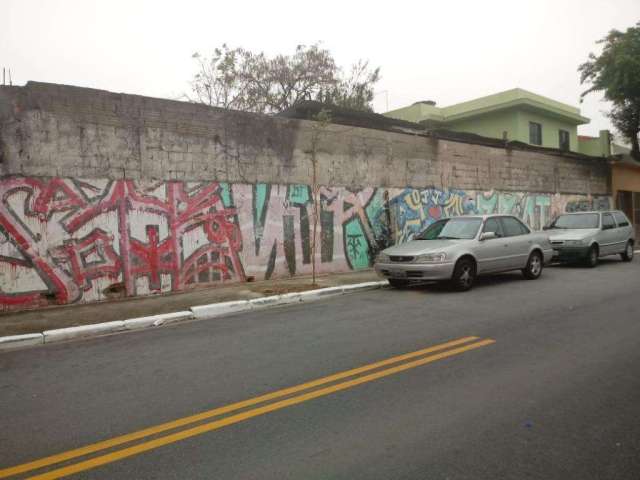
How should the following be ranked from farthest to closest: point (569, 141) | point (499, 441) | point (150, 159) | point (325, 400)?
1. point (569, 141)
2. point (150, 159)
3. point (325, 400)
4. point (499, 441)

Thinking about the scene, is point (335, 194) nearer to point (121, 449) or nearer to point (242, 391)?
point (242, 391)

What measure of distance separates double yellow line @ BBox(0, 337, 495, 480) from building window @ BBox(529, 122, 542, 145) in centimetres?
2766

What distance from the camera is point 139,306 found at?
8352 millimetres

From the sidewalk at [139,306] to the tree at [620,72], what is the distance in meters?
17.4

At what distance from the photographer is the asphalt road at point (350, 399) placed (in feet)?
9.33

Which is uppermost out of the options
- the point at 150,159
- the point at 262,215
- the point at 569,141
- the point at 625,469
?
the point at 569,141

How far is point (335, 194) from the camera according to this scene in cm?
1255

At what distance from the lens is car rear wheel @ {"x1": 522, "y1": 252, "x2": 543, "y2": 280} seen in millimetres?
10562

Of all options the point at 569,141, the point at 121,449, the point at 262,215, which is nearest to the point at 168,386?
the point at 121,449

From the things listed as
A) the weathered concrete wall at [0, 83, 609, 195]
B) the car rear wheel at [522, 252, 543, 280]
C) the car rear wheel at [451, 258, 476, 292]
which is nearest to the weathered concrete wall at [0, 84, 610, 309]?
the weathered concrete wall at [0, 83, 609, 195]

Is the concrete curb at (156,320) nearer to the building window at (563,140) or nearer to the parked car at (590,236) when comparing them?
the parked car at (590,236)

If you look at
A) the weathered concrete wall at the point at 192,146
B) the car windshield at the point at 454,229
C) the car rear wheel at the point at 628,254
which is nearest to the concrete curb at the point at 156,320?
the weathered concrete wall at the point at 192,146

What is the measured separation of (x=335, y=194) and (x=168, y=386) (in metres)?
8.88

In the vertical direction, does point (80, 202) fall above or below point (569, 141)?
below
